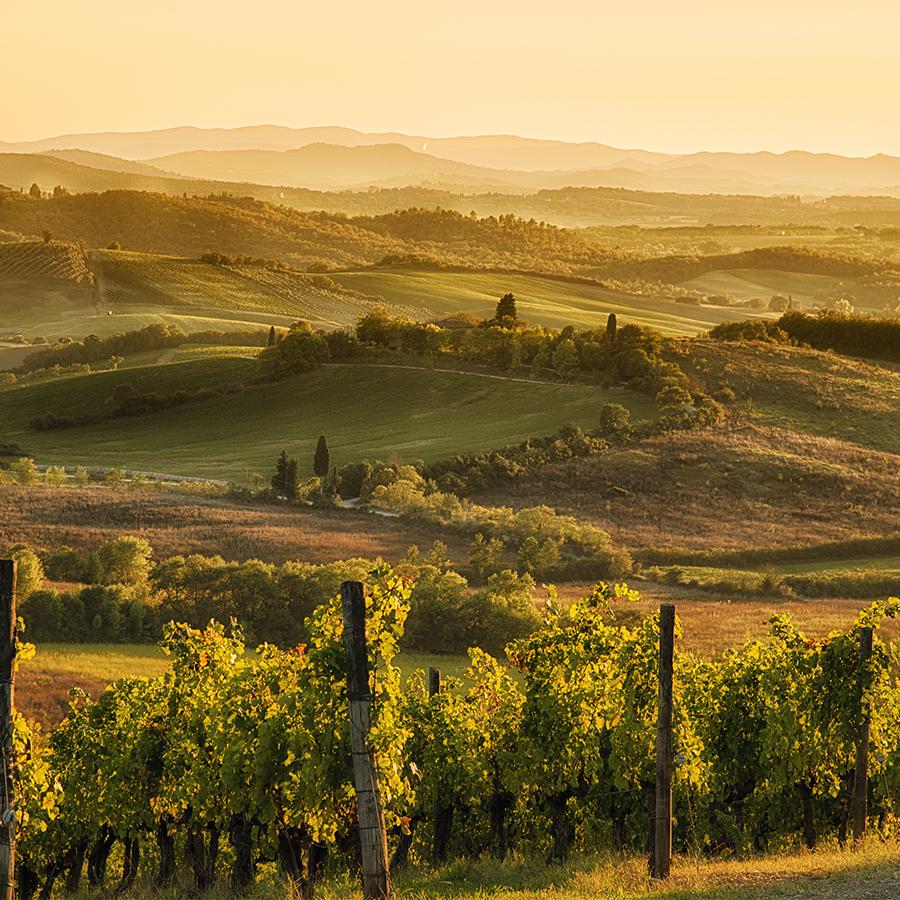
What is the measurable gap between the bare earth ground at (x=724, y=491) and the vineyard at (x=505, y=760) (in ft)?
154

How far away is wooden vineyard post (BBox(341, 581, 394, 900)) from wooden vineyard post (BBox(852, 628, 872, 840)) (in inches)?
414

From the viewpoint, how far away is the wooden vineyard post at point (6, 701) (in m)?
21.2

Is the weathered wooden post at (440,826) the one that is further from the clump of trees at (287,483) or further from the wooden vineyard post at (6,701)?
the clump of trees at (287,483)

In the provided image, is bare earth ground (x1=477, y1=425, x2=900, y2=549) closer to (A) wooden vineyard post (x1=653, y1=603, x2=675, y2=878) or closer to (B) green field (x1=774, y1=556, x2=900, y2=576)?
(B) green field (x1=774, y1=556, x2=900, y2=576)

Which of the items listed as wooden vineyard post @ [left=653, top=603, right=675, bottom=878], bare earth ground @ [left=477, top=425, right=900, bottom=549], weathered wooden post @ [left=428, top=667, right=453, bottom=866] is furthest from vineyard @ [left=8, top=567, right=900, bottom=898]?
bare earth ground @ [left=477, top=425, right=900, bottom=549]

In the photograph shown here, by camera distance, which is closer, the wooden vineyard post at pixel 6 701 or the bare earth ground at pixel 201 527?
the wooden vineyard post at pixel 6 701

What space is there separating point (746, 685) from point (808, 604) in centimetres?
3401

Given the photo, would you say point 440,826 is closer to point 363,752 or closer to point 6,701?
point 363,752

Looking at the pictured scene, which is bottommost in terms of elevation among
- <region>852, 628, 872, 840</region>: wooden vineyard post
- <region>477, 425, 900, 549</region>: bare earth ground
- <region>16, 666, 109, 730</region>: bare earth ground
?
<region>477, 425, 900, 549</region>: bare earth ground

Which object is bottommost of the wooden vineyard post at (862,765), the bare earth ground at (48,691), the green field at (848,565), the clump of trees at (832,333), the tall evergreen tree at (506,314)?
the green field at (848,565)

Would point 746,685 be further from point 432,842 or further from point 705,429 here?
point 705,429

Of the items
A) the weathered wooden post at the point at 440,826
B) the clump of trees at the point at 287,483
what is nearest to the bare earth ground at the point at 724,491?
the clump of trees at the point at 287,483

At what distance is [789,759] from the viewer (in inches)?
1109

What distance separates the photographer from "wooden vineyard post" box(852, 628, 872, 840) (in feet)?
89.6
